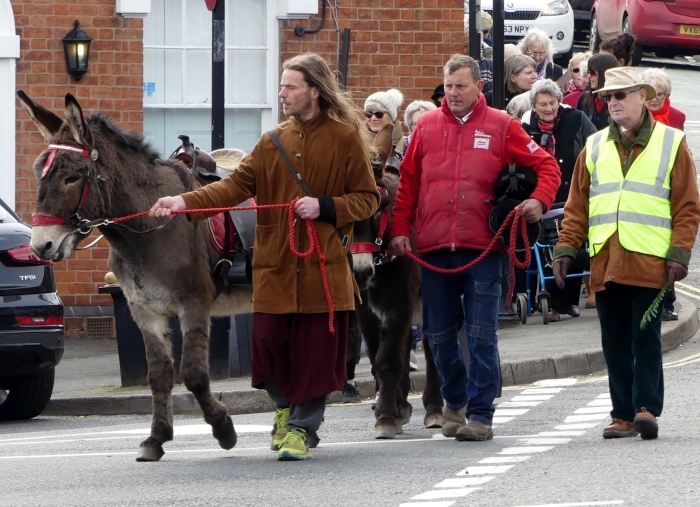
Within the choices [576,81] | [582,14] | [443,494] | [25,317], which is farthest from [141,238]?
[582,14]

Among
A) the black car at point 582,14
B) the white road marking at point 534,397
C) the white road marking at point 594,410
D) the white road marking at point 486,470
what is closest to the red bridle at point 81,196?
the white road marking at point 486,470

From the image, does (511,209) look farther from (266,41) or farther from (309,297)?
(266,41)

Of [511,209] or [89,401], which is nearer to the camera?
[511,209]

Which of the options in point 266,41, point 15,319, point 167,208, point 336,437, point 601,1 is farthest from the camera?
point 601,1

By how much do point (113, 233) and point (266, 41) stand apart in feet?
25.7

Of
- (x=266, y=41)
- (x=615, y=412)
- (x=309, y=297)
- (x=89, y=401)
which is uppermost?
(x=266, y=41)

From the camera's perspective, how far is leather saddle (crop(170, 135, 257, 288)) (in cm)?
894

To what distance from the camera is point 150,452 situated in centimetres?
817

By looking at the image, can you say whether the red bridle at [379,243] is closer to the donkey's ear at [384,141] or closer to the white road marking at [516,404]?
the donkey's ear at [384,141]

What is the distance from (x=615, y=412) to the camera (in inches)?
335

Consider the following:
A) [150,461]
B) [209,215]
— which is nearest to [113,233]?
[209,215]

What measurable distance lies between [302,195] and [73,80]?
803 centimetres

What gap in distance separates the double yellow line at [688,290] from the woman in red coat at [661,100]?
8.58ft

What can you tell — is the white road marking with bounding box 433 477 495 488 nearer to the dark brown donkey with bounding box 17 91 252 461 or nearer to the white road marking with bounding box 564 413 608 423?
the dark brown donkey with bounding box 17 91 252 461
